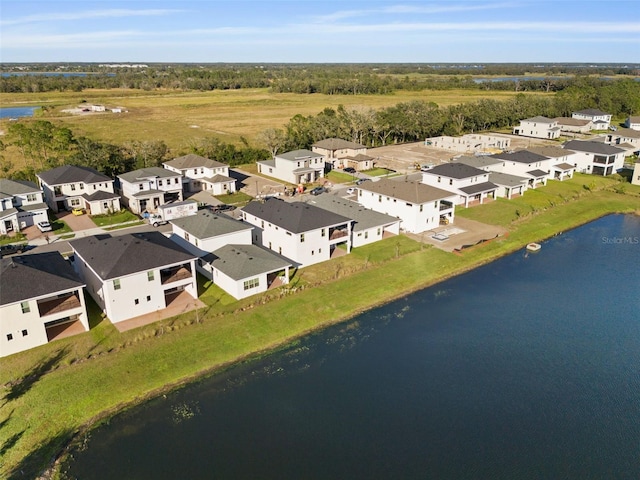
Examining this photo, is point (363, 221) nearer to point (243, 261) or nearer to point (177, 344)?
→ point (243, 261)

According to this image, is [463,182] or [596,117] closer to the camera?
[463,182]

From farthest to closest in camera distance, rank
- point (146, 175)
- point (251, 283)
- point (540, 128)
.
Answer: point (540, 128)
point (146, 175)
point (251, 283)

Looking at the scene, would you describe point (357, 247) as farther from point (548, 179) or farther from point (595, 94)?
point (595, 94)

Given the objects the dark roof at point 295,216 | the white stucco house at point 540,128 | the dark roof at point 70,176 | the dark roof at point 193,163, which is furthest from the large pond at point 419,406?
the white stucco house at point 540,128

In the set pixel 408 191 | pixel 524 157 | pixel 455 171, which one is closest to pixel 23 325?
pixel 408 191

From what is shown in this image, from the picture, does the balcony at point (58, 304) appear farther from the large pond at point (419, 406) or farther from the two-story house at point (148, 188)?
the two-story house at point (148, 188)

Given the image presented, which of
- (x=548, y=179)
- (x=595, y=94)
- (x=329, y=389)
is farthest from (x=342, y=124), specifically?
(x=595, y=94)
